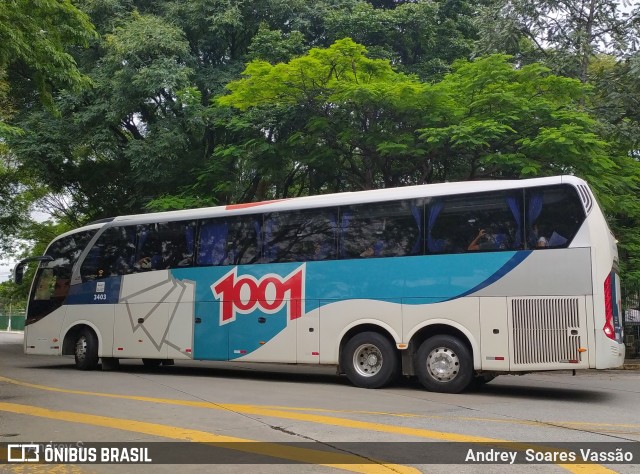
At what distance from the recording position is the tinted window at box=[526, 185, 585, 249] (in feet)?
35.0

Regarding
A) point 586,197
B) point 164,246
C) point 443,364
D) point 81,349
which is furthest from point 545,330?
point 81,349

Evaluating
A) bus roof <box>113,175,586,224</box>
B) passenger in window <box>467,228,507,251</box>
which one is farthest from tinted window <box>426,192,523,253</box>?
bus roof <box>113,175,586,224</box>

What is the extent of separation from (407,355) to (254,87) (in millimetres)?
8589

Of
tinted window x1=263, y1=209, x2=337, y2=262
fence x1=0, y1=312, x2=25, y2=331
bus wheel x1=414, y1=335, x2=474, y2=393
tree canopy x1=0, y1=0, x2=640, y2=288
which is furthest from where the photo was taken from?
fence x1=0, y1=312, x2=25, y2=331

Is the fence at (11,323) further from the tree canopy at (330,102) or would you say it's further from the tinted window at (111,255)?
the tinted window at (111,255)

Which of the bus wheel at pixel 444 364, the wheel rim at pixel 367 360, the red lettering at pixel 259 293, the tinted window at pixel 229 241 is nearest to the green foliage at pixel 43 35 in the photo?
the tinted window at pixel 229 241

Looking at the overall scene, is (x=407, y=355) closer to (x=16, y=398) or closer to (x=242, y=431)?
(x=242, y=431)

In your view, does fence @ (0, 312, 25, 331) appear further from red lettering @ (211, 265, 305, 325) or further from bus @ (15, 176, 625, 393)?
red lettering @ (211, 265, 305, 325)

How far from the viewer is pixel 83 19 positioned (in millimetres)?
12992

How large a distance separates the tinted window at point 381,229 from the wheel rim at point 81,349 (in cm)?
725

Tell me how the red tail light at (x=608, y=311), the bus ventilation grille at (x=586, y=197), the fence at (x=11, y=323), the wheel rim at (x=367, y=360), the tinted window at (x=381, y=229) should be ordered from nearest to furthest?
the red tail light at (x=608, y=311) → the bus ventilation grille at (x=586, y=197) → the tinted window at (x=381, y=229) → the wheel rim at (x=367, y=360) → the fence at (x=11, y=323)

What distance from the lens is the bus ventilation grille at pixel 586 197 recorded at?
10.6 meters

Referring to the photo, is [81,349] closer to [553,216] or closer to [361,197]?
[361,197]

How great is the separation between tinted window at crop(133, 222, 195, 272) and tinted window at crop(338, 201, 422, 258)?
3.74 meters
